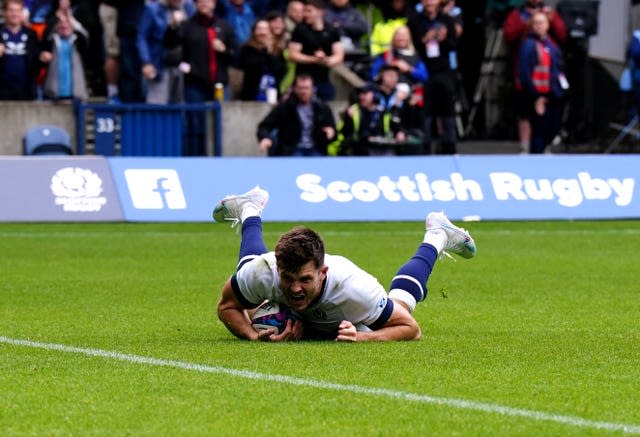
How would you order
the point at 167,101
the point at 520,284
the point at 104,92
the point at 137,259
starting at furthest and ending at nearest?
the point at 104,92 → the point at 167,101 → the point at 137,259 → the point at 520,284

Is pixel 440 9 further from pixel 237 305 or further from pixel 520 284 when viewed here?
pixel 237 305

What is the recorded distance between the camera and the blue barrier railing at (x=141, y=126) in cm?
2353

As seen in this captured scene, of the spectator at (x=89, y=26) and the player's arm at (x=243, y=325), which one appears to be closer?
the player's arm at (x=243, y=325)

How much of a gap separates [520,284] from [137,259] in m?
4.03

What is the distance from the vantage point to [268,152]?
2222 centimetres

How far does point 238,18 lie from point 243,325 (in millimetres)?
15402

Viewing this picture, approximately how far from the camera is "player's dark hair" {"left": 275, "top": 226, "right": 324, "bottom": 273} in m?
8.63

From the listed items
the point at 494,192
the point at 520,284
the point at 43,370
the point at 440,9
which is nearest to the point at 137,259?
the point at 520,284

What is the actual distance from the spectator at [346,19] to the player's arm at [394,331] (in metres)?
14.9

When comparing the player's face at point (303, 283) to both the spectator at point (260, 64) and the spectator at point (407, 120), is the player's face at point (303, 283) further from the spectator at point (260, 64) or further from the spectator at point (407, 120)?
the spectator at point (260, 64)

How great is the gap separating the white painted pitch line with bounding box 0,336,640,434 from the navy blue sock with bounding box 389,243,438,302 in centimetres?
185

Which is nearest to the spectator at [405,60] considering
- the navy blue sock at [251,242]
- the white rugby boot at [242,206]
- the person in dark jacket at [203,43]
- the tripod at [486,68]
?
the person in dark jacket at [203,43]

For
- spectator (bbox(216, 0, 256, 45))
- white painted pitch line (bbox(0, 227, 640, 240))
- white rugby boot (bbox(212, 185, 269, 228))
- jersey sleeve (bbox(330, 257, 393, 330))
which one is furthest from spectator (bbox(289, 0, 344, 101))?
jersey sleeve (bbox(330, 257, 393, 330))

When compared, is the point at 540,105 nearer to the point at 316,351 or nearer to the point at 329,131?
the point at 329,131
